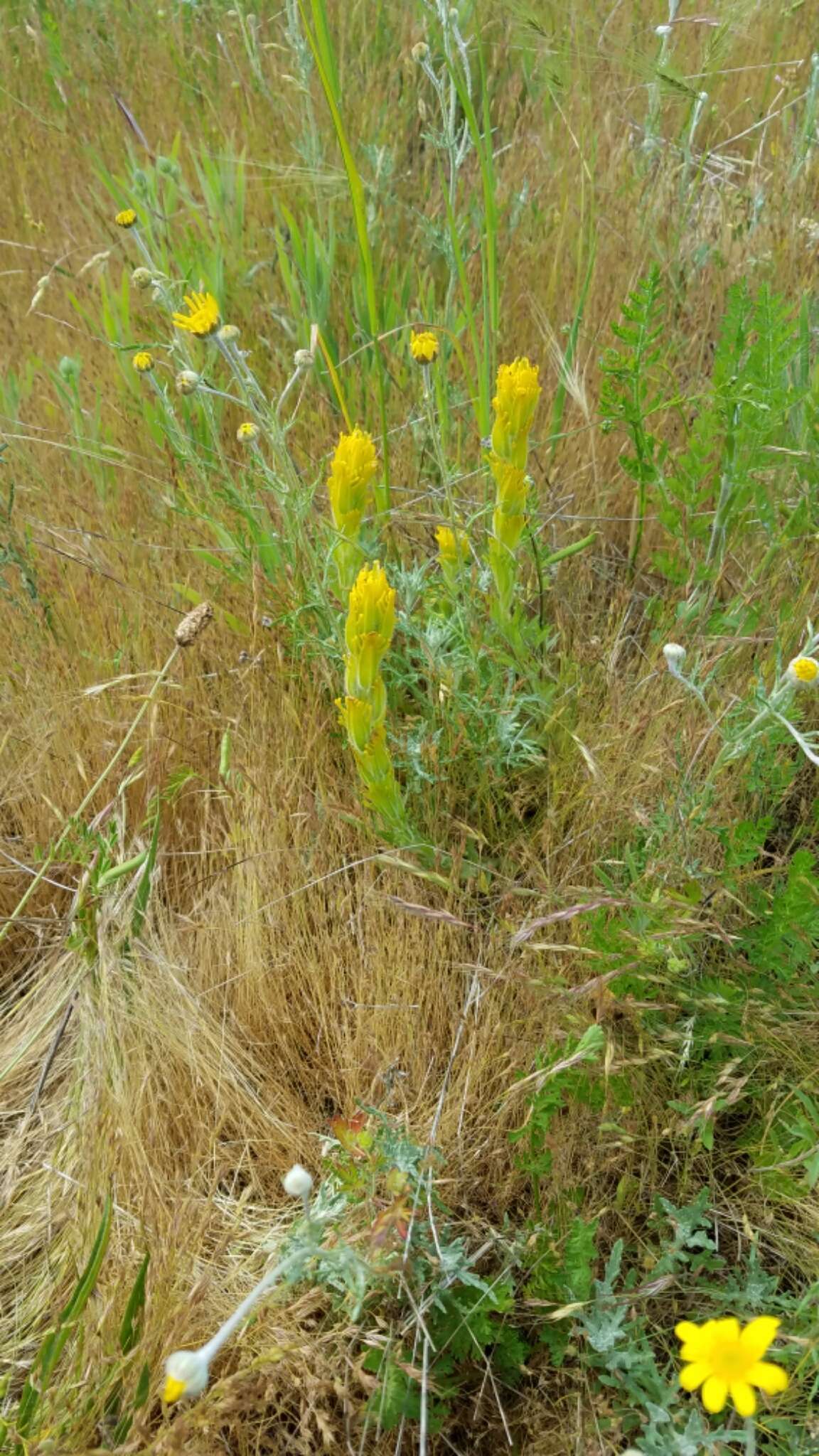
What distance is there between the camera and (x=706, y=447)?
1433 millimetres

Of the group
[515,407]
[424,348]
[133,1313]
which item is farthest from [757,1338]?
[424,348]

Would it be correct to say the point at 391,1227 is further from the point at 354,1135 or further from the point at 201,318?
the point at 201,318

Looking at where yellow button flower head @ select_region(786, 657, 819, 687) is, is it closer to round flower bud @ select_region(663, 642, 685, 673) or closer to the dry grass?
round flower bud @ select_region(663, 642, 685, 673)

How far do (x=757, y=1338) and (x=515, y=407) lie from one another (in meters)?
0.95

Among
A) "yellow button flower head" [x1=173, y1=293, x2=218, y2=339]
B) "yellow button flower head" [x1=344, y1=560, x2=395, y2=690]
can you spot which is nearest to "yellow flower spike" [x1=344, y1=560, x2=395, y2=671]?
"yellow button flower head" [x1=344, y1=560, x2=395, y2=690]

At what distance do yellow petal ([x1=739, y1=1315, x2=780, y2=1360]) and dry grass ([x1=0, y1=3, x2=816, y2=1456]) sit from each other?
1.17 feet

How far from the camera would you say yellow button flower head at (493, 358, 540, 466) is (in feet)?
3.87

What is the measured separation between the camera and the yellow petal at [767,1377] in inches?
26.7

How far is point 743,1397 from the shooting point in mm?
692

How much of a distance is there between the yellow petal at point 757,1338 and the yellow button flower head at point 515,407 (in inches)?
36.4

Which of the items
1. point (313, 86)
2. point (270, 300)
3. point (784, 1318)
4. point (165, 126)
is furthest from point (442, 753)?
point (165, 126)

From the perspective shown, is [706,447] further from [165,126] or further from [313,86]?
[165,126]

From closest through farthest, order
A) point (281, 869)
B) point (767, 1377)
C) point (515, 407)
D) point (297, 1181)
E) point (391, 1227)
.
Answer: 1. point (767, 1377)
2. point (297, 1181)
3. point (391, 1227)
4. point (515, 407)
5. point (281, 869)

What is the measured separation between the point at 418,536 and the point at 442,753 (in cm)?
48
